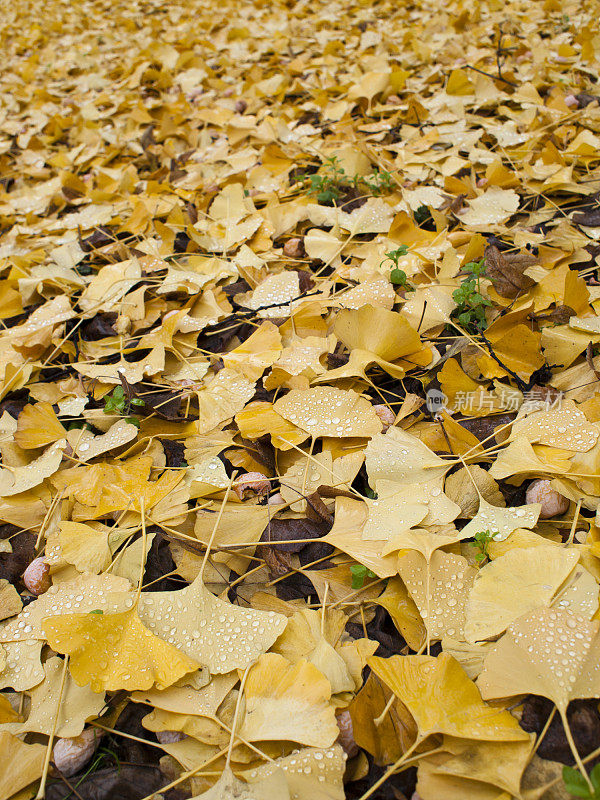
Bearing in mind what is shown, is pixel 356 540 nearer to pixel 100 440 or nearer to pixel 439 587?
pixel 439 587

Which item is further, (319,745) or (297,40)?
(297,40)

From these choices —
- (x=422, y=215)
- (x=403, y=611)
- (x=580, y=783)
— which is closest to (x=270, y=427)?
(x=403, y=611)

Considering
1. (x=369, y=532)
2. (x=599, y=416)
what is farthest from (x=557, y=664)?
(x=599, y=416)

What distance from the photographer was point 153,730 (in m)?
0.54

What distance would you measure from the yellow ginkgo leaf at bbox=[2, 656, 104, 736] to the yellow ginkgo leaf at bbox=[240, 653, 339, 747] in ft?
0.54

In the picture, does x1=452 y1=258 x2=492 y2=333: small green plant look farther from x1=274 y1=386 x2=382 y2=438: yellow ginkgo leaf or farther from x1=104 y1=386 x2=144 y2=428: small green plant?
x1=104 y1=386 x2=144 y2=428: small green plant

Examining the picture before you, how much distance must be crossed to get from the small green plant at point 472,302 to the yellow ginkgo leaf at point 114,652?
612mm

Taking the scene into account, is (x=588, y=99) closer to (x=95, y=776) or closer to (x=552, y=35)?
(x=552, y=35)

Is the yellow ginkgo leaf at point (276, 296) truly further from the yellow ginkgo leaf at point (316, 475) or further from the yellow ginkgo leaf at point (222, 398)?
the yellow ginkgo leaf at point (316, 475)

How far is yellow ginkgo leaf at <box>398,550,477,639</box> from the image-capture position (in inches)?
22.1

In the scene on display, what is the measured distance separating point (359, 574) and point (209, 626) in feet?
0.58

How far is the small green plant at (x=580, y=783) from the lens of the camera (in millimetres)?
396

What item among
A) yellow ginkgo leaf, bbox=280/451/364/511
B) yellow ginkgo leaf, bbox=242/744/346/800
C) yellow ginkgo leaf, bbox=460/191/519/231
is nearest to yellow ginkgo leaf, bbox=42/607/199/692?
yellow ginkgo leaf, bbox=242/744/346/800

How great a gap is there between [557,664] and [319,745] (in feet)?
0.74
